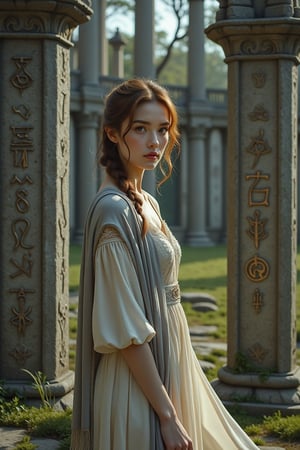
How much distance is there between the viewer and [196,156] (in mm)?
26891

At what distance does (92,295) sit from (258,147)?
357cm

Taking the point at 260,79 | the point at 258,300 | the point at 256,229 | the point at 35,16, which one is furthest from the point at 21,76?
the point at 258,300

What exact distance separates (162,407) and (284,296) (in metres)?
3.56

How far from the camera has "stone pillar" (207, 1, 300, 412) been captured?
5.95 m

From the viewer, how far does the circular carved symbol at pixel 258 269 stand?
19.7ft

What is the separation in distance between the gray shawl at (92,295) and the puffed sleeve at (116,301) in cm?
4

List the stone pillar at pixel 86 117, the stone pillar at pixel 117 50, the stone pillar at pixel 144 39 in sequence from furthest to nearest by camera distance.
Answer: the stone pillar at pixel 117 50 < the stone pillar at pixel 86 117 < the stone pillar at pixel 144 39

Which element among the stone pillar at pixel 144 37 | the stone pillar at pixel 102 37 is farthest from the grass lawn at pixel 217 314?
the stone pillar at pixel 102 37

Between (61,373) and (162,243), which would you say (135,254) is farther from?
(61,373)

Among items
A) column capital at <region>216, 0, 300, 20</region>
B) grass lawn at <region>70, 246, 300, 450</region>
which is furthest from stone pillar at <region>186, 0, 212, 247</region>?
column capital at <region>216, 0, 300, 20</region>

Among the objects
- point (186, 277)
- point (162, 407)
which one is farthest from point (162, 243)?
point (186, 277)

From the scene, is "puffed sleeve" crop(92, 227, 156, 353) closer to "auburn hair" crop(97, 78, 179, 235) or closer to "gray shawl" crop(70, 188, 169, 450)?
"gray shawl" crop(70, 188, 169, 450)

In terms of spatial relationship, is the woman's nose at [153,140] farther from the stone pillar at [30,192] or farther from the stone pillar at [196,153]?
the stone pillar at [196,153]

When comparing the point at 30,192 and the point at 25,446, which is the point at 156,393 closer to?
the point at 25,446
